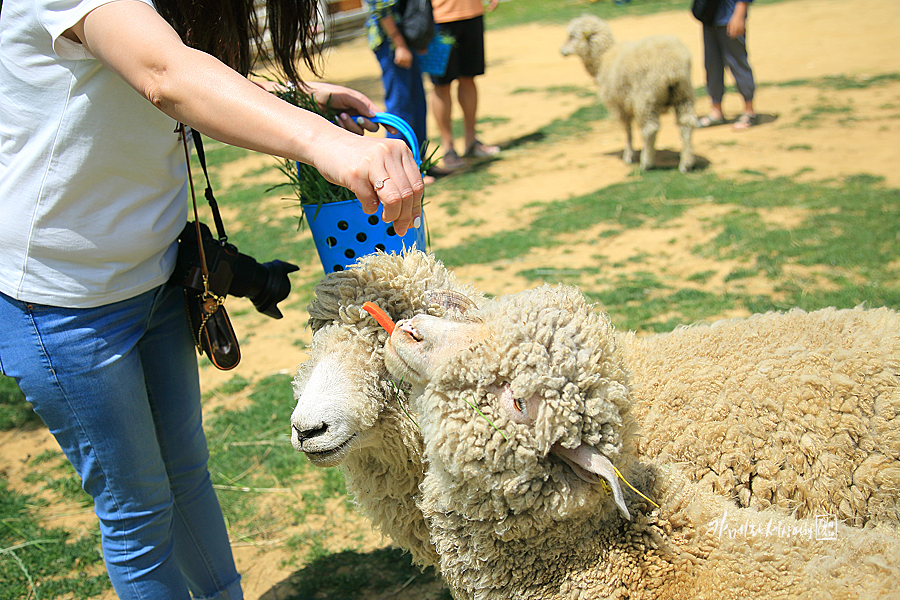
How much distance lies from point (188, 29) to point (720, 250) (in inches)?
178

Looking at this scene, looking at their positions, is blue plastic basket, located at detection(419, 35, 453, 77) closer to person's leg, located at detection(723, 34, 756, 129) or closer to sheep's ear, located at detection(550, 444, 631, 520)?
person's leg, located at detection(723, 34, 756, 129)

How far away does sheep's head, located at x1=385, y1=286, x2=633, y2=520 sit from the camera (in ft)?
4.53

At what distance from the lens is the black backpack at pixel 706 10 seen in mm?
7848

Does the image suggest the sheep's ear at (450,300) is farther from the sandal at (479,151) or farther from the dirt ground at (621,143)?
the sandal at (479,151)

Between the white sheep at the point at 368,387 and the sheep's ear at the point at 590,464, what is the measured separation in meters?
0.51

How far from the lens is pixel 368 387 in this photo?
67.3 inches

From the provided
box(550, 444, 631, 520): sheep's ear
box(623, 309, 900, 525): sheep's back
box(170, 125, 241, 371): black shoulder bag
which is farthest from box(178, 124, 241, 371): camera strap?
box(623, 309, 900, 525): sheep's back

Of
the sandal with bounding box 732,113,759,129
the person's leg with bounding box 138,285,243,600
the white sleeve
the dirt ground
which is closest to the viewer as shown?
the white sleeve

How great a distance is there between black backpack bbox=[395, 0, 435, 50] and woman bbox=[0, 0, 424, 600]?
17.0 ft

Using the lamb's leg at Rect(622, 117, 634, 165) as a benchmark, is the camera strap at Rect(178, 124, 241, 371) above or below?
above

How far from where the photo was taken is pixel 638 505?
1.55 meters

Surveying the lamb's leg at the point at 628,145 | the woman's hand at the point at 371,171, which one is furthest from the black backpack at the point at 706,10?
the woman's hand at the point at 371,171

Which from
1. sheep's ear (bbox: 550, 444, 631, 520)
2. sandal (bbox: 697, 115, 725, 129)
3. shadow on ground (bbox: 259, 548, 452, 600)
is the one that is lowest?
shadow on ground (bbox: 259, 548, 452, 600)

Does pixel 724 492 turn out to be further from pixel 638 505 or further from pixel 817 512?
pixel 638 505
